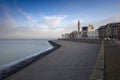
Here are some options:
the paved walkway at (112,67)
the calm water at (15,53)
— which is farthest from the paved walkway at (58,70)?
the calm water at (15,53)

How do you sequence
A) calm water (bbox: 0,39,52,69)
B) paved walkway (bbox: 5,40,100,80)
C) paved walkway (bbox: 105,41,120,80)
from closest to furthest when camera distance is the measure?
1. paved walkway (bbox: 105,41,120,80)
2. paved walkway (bbox: 5,40,100,80)
3. calm water (bbox: 0,39,52,69)

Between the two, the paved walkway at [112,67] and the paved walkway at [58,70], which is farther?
the paved walkway at [58,70]

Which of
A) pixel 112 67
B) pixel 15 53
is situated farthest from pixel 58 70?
pixel 15 53

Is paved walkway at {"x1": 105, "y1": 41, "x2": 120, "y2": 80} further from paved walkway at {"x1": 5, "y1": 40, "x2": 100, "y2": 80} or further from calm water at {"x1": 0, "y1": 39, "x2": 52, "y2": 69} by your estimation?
calm water at {"x1": 0, "y1": 39, "x2": 52, "y2": 69}

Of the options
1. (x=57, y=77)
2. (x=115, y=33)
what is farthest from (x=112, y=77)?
(x=115, y=33)

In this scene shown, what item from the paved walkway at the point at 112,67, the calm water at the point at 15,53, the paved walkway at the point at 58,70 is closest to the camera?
the paved walkway at the point at 112,67

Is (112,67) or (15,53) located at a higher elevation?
(112,67)

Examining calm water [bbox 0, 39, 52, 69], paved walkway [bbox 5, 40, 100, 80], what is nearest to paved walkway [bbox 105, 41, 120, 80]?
paved walkway [bbox 5, 40, 100, 80]

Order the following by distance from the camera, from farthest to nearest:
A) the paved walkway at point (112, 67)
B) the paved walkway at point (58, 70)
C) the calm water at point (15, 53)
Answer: the calm water at point (15, 53) < the paved walkway at point (58, 70) < the paved walkway at point (112, 67)

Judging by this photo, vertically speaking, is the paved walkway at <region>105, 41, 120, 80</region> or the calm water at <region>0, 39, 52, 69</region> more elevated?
the paved walkway at <region>105, 41, 120, 80</region>

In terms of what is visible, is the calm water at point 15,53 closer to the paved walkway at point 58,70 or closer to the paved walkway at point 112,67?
the paved walkway at point 58,70

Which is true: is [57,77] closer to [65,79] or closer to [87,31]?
[65,79]

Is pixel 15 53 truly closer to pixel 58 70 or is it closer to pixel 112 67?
pixel 58 70

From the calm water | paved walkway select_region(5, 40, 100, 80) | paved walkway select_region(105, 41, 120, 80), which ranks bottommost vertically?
the calm water
